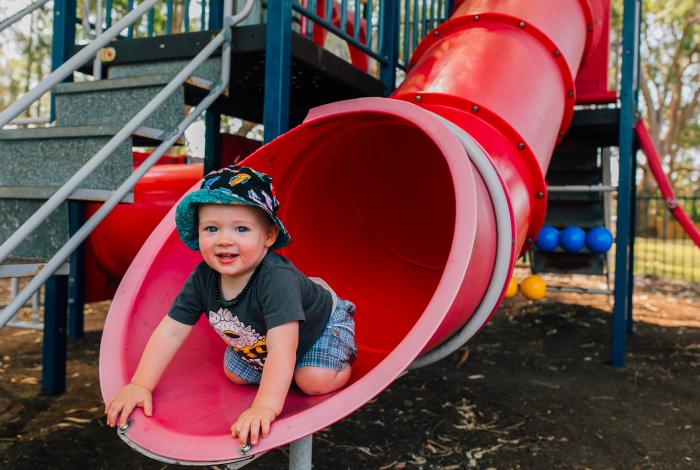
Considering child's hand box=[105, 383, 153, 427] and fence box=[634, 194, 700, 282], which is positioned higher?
child's hand box=[105, 383, 153, 427]

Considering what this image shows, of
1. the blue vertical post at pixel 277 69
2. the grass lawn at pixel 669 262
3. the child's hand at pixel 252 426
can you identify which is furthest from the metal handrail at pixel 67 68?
the grass lawn at pixel 669 262

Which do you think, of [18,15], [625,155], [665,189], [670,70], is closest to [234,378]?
[18,15]

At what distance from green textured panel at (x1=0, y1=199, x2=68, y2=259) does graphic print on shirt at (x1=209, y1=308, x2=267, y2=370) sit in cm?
92

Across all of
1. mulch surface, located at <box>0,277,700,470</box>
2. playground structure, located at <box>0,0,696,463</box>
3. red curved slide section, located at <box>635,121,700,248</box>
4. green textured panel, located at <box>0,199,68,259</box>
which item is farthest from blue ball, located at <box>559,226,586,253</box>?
green textured panel, located at <box>0,199,68,259</box>

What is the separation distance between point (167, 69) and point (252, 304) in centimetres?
183

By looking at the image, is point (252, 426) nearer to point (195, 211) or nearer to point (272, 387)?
point (272, 387)

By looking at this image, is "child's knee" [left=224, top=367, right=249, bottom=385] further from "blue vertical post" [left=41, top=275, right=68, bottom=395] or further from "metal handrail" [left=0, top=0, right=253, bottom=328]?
"blue vertical post" [left=41, top=275, right=68, bottom=395]

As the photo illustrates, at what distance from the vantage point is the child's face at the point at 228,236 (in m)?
1.62

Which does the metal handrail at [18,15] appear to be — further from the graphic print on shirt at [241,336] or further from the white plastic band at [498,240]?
the white plastic band at [498,240]

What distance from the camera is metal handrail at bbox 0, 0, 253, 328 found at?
6.82 feet

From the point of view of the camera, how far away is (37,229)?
91.0 inches

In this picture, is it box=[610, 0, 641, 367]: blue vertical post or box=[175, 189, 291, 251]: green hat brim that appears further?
box=[610, 0, 641, 367]: blue vertical post

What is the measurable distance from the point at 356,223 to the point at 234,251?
5.48 ft

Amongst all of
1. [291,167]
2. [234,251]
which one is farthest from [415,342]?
[291,167]
